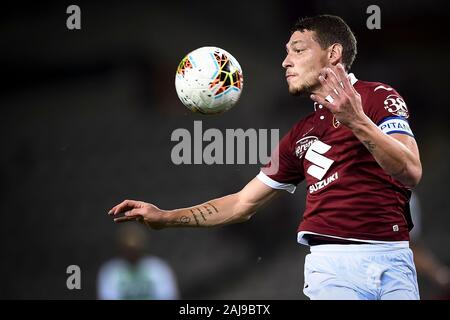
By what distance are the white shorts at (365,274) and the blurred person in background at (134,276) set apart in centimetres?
489

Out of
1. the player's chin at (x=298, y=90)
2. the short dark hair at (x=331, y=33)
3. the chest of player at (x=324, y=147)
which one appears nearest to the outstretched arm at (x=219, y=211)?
the chest of player at (x=324, y=147)

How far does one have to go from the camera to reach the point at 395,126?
4.00 metres

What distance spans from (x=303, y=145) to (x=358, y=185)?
49 centimetres

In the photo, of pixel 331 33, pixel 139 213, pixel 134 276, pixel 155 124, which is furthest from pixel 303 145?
pixel 155 124

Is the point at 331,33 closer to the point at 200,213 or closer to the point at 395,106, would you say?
the point at 395,106

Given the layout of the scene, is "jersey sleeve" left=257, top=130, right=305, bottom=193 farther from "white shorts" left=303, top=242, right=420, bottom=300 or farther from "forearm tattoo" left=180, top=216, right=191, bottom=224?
"white shorts" left=303, top=242, right=420, bottom=300

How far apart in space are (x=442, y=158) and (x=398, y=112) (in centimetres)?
621

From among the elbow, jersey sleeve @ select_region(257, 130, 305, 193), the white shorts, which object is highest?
jersey sleeve @ select_region(257, 130, 305, 193)

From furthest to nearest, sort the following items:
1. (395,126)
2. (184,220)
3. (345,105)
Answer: (184,220)
(395,126)
(345,105)

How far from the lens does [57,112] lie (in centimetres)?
1107

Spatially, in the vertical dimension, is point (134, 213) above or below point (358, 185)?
below

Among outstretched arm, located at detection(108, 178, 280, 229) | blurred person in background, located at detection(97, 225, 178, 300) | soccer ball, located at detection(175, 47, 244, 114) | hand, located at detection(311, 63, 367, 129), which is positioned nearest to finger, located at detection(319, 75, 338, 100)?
hand, located at detection(311, 63, 367, 129)

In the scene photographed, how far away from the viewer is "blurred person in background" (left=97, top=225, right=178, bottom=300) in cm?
886

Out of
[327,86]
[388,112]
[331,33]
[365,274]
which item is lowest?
[365,274]
